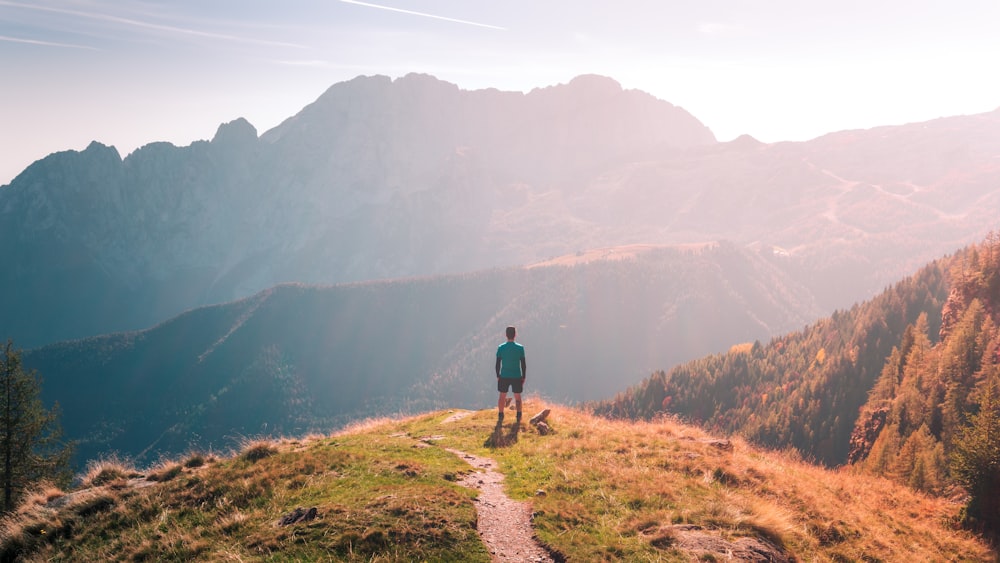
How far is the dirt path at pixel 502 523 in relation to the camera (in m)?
13.3

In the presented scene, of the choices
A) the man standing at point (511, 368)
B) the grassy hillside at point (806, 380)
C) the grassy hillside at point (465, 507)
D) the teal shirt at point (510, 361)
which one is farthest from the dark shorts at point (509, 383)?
the grassy hillside at point (806, 380)

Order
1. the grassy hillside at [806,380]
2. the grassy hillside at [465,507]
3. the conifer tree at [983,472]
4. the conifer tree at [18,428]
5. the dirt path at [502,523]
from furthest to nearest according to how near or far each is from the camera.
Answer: the grassy hillside at [806,380]
the conifer tree at [18,428]
the conifer tree at [983,472]
the grassy hillside at [465,507]
the dirt path at [502,523]

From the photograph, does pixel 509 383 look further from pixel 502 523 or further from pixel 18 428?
pixel 18 428

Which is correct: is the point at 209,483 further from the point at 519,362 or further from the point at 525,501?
the point at 519,362

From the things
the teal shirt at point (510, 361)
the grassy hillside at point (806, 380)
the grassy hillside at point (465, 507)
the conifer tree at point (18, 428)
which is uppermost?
the teal shirt at point (510, 361)

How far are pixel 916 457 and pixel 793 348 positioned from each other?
141m

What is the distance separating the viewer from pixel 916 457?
31.8 metres

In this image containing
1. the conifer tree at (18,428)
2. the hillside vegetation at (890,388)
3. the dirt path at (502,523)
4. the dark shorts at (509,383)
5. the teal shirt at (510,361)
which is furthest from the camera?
the conifer tree at (18,428)

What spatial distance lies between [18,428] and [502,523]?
163 feet

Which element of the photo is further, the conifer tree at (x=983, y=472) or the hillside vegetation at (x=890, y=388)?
the hillside vegetation at (x=890, y=388)

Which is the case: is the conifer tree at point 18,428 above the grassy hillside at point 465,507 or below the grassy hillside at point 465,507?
below

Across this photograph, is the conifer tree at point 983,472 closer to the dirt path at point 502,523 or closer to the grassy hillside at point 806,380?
the dirt path at point 502,523

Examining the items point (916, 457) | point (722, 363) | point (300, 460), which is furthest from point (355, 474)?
point (722, 363)

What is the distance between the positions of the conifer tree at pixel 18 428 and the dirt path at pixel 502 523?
137 feet
